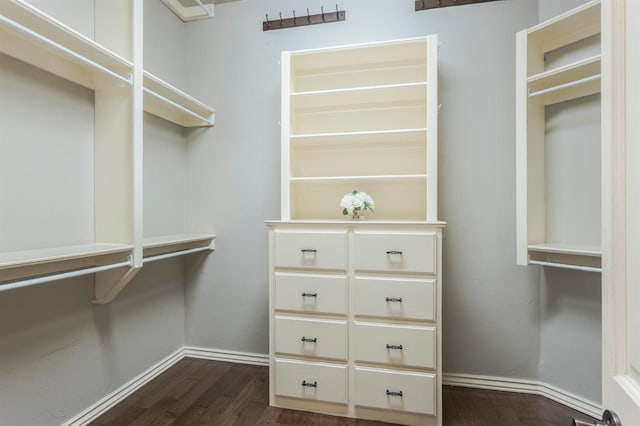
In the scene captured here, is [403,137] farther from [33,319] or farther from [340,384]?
[33,319]

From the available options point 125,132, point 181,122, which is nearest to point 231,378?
point 125,132

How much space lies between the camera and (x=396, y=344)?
5.90ft

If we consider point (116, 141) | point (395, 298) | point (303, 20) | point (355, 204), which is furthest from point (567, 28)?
point (116, 141)

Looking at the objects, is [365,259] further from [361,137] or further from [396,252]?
[361,137]

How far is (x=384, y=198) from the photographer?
2275mm

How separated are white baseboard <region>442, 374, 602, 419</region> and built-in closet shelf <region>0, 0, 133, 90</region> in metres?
2.76

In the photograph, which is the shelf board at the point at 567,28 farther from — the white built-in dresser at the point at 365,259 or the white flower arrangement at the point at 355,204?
the white flower arrangement at the point at 355,204

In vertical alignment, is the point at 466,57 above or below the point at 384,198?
above

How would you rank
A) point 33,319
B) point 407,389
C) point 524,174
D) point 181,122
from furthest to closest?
point 181,122 < point 524,174 < point 407,389 < point 33,319

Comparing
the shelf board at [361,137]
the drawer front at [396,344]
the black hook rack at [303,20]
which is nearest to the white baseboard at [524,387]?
the drawer front at [396,344]

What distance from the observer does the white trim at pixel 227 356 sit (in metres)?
2.51

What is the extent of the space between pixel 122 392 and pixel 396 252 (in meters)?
1.89

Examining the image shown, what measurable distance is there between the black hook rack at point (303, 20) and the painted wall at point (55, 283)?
3.81 feet

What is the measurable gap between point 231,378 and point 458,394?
1.53 meters
